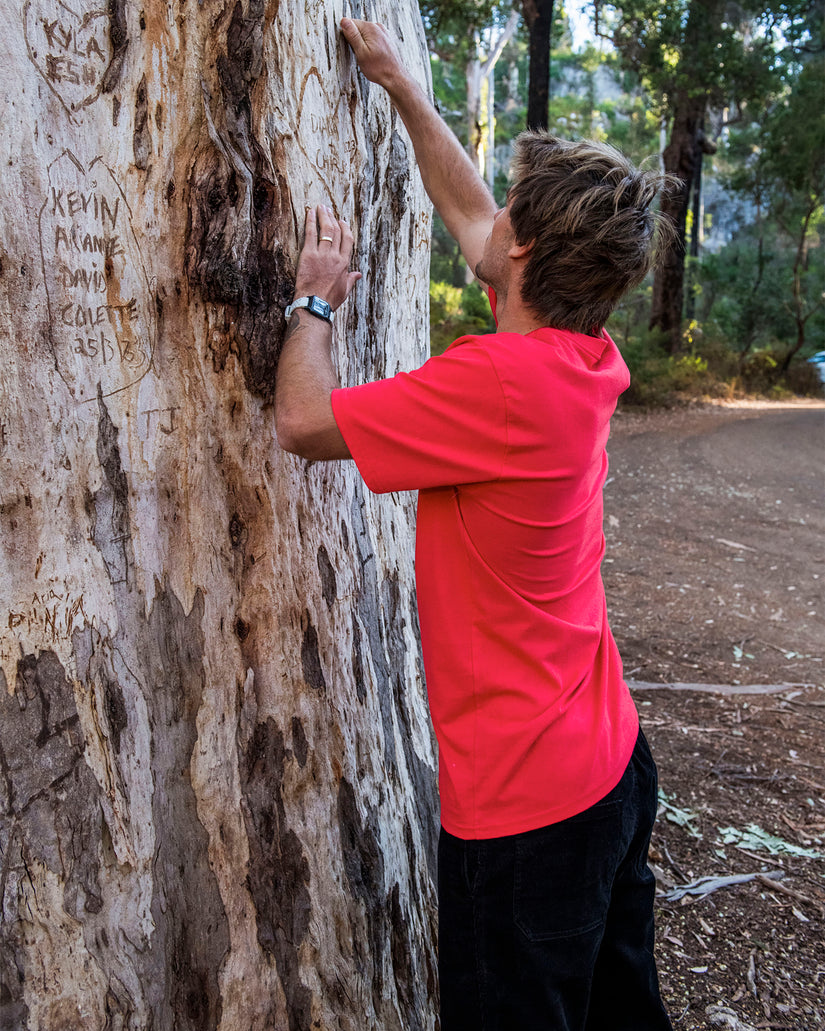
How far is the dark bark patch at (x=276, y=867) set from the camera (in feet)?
6.91

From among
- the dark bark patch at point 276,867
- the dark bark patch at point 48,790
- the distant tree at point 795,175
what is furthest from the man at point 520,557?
the distant tree at point 795,175

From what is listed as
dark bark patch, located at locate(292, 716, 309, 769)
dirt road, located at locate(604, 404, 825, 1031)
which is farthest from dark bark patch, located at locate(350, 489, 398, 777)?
dirt road, located at locate(604, 404, 825, 1031)

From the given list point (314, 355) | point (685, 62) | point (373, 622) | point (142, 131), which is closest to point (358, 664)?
point (373, 622)

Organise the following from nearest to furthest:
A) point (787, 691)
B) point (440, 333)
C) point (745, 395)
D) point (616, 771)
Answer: point (616, 771) < point (787, 691) < point (440, 333) < point (745, 395)

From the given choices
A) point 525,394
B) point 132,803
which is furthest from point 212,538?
point 525,394

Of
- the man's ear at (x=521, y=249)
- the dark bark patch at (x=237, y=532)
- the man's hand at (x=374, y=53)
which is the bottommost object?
the dark bark patch at (x=237, y=532)

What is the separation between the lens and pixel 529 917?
188 centimetres

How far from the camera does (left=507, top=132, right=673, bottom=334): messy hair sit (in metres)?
1.88

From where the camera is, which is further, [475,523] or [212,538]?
[212,538]

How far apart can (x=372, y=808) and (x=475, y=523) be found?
3.03ft

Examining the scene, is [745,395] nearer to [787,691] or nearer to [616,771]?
[787,691]

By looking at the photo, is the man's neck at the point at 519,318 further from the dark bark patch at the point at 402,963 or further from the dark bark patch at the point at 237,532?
the dark bark patch at the point at 402,963

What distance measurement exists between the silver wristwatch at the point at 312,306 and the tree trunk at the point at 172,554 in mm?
29

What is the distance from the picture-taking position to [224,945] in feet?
6.82
